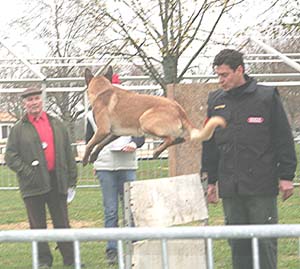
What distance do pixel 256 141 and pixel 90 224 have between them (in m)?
5.35

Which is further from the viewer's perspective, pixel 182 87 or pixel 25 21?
pixel 25 21

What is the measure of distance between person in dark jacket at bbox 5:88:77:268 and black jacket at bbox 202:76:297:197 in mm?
2434

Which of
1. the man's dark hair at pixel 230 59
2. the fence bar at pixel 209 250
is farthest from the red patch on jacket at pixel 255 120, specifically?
the fence bar at pixel 209 250

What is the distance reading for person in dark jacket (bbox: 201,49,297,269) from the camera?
15.4ft

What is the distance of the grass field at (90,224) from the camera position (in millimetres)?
6645

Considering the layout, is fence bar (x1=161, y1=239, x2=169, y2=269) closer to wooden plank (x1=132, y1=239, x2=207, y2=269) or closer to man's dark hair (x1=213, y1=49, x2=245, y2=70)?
wooden plank (x1=132, y1=239, x2=207, y2=269)

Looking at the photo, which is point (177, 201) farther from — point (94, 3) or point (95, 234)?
point (94, 3)

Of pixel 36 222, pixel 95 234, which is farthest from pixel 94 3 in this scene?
pixel 95 234

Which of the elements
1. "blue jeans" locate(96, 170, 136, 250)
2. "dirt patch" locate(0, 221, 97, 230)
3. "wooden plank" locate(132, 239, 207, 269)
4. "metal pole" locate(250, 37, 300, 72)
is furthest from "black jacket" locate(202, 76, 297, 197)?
"metal pole" locate(250, 37, 300, 72)

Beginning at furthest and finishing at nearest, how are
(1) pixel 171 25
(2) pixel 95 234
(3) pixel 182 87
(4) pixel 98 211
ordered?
(1) pixel 171 25
(4) pixel 98 211
(3) pixel 182 87
(2) pixel 95 234

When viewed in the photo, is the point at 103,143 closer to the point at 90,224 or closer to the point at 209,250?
the point at 209,250

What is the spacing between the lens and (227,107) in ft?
15.7

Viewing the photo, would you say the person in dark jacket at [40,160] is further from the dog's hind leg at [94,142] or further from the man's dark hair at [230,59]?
the man's dark hair at [230,59]

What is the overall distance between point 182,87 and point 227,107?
2.95 m
